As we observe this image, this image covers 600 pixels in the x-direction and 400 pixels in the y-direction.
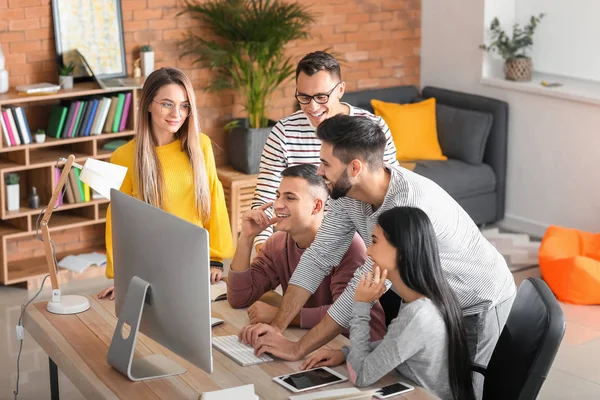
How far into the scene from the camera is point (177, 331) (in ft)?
9.15

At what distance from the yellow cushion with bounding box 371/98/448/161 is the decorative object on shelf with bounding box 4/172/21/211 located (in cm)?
271

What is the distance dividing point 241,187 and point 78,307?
10.2ft

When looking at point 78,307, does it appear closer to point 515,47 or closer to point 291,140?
point 291,140

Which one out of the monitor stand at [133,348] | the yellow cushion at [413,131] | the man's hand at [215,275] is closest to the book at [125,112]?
the yellow cushion at [413,131]

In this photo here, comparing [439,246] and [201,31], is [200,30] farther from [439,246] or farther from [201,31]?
[439,246]

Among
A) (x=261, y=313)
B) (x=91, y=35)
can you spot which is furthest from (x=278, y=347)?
(x=91, y=35)

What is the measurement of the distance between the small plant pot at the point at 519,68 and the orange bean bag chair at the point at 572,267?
144cm

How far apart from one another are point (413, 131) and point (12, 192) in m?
2.93

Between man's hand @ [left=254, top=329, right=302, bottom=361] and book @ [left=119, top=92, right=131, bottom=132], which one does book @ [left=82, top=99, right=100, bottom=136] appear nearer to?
book @ [left=119, top=92, right=131, bottom=132]

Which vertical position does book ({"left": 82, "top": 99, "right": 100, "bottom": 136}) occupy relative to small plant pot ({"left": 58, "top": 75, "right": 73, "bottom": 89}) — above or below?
below

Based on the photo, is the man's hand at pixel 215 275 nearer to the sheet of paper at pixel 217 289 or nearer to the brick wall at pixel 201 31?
the sheet of paper at pixel 217 289

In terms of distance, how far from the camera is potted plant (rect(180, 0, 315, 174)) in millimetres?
6395

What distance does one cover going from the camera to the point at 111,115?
6023 mm

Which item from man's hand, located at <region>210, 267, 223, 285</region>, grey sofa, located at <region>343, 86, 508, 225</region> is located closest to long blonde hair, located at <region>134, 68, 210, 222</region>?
man's hand, located at <region>210, 267, 223, 285</region>
